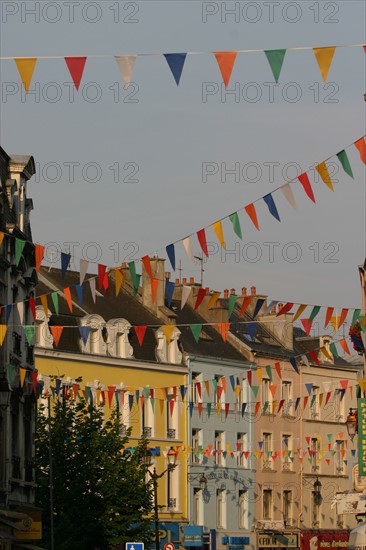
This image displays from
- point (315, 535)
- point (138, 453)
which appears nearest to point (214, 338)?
point (315, 535)

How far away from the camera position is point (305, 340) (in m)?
92.2

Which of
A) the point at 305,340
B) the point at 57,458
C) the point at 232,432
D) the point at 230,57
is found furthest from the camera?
the point at 305,340

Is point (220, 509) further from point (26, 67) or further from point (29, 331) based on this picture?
point (26, 67)

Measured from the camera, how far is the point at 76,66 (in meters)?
23.6

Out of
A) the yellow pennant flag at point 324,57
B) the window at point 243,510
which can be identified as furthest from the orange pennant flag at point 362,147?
the window at point 243,510

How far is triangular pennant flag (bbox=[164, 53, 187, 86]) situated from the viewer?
917 inches

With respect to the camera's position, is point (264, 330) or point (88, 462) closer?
point (88, 462)

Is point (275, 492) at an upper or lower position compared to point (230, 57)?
lower

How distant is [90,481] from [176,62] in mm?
29254

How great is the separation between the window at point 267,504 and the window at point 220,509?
3.97 m

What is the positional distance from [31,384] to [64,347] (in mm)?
24769

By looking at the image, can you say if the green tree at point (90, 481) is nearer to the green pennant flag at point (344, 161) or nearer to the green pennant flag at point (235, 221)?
the green pennant flag at point (235, 221)

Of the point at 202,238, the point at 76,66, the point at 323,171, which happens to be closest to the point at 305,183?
the point at 323,171

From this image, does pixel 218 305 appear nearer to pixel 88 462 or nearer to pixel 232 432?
pixel 232 432
